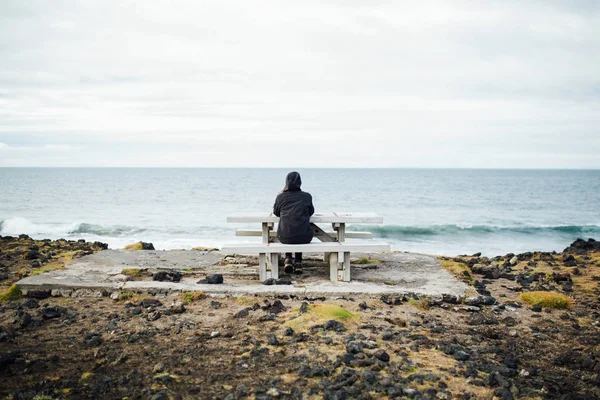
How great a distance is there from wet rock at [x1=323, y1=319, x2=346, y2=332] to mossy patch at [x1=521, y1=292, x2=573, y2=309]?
321cm

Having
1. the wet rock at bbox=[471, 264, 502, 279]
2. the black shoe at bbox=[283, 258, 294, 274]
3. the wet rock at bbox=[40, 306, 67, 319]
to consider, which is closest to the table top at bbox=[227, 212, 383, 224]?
the black shoe at bbox=[283, 258, 294, 274]

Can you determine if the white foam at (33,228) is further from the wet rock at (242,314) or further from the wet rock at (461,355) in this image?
the wet rock at (461,355)

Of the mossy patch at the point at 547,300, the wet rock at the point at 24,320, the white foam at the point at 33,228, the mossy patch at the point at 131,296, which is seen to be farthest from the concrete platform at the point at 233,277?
the white foam at the point at 33,228

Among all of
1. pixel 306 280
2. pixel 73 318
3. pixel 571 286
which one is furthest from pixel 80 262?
pixel 571 286

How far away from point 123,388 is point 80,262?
4947mm

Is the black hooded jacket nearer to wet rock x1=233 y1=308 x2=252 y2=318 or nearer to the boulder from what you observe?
wet rock x1=233 y1=308 x2=252 y2=318

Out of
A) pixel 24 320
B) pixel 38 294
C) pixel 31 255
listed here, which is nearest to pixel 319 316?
pixel 24 320

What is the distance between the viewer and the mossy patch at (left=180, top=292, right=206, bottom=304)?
252 inches

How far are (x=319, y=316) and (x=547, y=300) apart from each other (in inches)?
137

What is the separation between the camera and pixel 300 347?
4871 mm

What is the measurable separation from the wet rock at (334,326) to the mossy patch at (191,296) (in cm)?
200

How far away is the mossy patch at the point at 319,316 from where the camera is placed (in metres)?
5.47

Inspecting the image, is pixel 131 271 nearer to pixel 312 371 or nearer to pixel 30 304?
pixel 30 304

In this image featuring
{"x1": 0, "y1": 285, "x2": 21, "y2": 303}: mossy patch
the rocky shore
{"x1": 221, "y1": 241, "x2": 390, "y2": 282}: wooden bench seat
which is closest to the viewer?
the rocky shore
